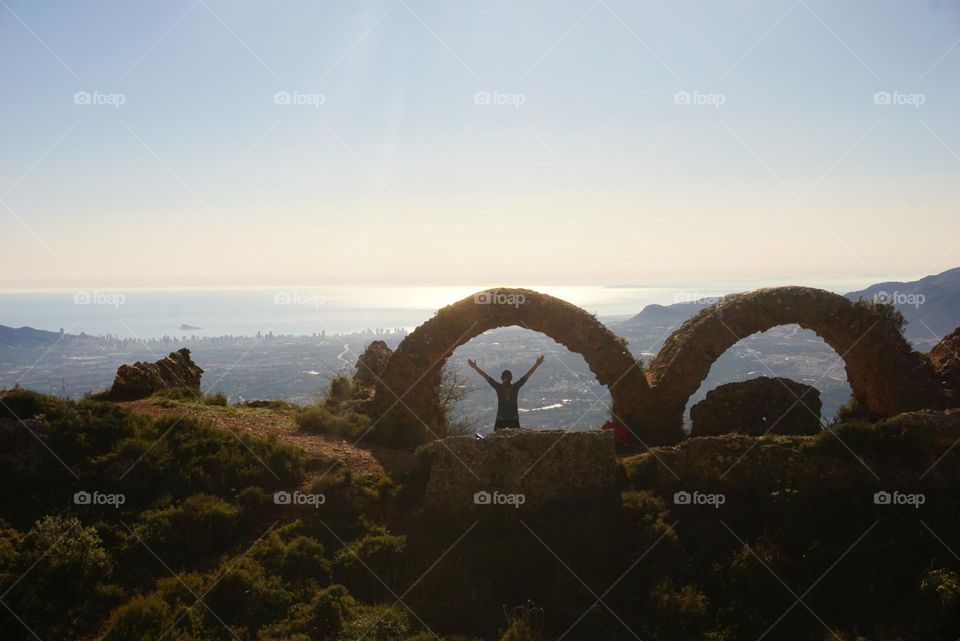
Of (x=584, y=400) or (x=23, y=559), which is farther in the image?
(x=584, y=400)

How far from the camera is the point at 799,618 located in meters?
8.57

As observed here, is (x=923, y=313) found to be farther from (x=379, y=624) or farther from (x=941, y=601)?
(x=379, y=624)

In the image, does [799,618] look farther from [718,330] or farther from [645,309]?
[645,309]

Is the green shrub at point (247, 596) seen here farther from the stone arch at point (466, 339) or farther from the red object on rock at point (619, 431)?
the red object on rock at point (619, 431)

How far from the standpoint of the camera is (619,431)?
50.2 feet

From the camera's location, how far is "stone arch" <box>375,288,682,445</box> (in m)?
15.9

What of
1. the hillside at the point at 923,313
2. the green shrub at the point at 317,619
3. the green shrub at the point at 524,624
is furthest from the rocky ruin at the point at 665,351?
the hillside at the point at 923,313

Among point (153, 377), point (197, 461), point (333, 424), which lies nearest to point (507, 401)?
point (333, 424)

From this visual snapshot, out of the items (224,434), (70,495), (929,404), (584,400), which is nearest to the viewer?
(70,495)

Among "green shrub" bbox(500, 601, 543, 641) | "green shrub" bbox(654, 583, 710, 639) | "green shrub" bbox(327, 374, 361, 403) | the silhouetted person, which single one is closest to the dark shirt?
the silhouetted person

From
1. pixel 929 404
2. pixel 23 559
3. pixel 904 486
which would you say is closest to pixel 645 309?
pixel 929 404

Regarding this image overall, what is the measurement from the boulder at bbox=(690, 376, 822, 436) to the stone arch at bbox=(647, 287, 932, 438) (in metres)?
0.58

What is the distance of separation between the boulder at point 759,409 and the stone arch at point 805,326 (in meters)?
0.58

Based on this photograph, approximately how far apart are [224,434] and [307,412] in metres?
2.91
